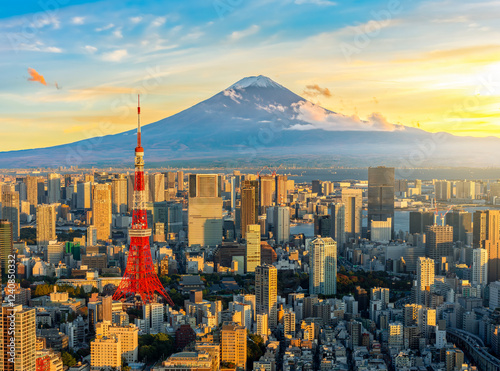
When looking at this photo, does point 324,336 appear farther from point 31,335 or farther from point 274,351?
point 31,335

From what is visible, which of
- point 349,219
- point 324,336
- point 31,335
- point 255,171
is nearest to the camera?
point 31,335

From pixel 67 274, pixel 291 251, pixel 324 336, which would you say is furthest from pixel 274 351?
pixel 291 251

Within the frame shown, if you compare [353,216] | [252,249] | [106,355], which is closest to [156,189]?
[353,216]

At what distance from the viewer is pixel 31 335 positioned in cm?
567

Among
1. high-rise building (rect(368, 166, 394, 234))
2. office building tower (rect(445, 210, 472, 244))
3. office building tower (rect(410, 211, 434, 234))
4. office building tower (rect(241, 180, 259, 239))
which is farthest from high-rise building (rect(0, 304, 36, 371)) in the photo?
high-rise building (rect(368, 166, 394, 234))

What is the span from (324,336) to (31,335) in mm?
4309

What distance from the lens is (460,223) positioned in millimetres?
16750

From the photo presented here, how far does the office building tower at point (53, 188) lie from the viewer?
24353 millimetres

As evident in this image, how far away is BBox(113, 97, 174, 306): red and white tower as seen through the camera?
439 inches

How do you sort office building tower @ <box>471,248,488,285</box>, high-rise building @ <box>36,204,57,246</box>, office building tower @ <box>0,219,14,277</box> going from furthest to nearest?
high-rise building @ <box>36,204,57,246</box>, office building tower @ <box>0,219,14,277</box>, office building tower @ <box>471,248,488,285</box>

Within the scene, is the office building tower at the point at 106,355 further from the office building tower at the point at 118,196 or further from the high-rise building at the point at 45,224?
the office building tower at the point at 118,196

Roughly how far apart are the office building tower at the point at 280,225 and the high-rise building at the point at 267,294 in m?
8.01

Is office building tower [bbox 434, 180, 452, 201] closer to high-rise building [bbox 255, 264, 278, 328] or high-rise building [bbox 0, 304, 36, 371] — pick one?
high-rise building [bbox 255, 264, 278, 328]

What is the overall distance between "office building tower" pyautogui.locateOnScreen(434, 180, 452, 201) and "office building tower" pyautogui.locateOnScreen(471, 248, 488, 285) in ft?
34.6
